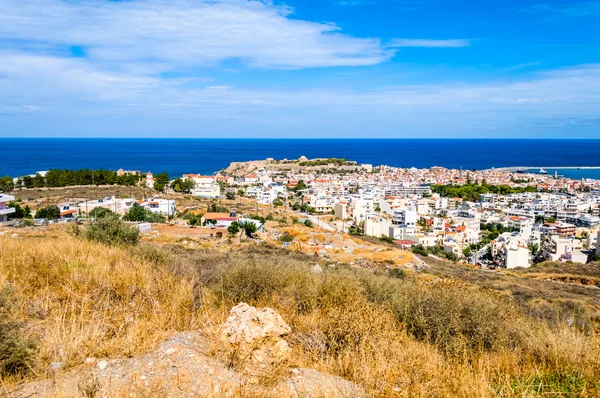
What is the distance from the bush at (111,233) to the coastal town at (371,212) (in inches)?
339

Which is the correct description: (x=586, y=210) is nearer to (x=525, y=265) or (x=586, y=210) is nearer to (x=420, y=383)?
(x=525, y=265)

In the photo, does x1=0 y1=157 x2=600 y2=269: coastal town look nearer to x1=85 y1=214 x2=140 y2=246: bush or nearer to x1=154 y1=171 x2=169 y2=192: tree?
x1=154 y1=171 x2=169 y2=192: tree

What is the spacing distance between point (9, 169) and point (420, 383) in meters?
117

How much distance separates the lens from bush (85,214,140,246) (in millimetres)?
7840

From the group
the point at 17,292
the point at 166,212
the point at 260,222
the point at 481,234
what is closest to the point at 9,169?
the point at 166,212

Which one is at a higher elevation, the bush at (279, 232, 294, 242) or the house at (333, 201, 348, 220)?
the bush at (279, 232, 294, 242)

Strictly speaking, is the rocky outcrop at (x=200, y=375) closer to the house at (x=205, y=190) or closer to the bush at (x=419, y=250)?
the bush at (x=419, y=250)

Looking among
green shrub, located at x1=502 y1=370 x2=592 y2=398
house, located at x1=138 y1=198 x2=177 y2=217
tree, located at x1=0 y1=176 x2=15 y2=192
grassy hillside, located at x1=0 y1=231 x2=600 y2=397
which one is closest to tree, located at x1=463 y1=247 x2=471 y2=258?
house, located at x1=138 y1=198 x2=177 y2=217

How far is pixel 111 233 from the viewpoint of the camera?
814cm

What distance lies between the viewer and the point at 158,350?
3.23 m

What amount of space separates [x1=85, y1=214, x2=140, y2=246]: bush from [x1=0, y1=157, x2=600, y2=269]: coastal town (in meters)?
8.60

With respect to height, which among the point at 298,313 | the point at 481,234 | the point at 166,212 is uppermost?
the point at 298,313

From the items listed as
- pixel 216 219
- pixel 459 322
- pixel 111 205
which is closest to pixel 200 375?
pixel 459 322

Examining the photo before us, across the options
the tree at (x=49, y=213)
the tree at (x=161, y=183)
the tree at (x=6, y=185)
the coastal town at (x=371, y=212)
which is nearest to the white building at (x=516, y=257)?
the coastal town at (x=371, y=212)
